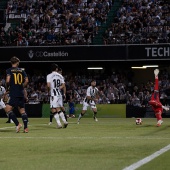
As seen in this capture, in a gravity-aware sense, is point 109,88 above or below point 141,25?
below

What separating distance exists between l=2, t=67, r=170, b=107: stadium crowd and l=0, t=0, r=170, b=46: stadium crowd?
322 cm

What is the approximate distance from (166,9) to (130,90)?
616 cm

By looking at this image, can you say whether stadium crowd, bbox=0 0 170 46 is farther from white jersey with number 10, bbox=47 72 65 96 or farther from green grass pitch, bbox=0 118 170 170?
green grass pitch, bbox=0 118 170 170

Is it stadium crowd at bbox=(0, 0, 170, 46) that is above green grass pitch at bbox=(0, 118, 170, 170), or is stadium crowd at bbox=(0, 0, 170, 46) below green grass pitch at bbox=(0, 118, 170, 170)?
above

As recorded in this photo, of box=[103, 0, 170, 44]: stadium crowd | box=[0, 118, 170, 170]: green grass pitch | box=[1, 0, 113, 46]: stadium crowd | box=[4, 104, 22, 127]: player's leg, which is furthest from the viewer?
box=[1, 0, 113, 46]: stadium crowd

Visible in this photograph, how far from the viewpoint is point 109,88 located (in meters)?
40.9

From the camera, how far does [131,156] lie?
11.0m

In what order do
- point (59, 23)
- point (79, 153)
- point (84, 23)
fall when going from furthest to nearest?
point (59, 23) → point (84, 23) → point (79, 153)

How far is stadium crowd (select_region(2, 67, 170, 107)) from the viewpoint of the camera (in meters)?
39.7

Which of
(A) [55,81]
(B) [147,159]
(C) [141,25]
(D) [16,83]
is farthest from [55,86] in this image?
(C) [141,25]

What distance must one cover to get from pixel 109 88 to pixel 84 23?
509 cm

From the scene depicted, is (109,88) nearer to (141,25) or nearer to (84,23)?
(141,25)

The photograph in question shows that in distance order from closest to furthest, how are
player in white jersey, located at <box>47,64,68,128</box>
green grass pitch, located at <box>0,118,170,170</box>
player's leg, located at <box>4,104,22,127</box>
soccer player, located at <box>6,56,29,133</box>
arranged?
green grass pitch, located at <box>0,118,170,170</box> → soccer player, located at <box>6,56,29,133</box> → player's leg, located at <box>4,104,22,127</box> → player in white jersey, located at <box>47,64,68,128</box>

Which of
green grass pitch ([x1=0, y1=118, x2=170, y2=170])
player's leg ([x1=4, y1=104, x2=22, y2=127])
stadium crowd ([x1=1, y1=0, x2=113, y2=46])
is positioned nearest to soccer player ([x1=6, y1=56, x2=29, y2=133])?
player's leg ([x1=4, y1=104, x2=22, y2=127])
